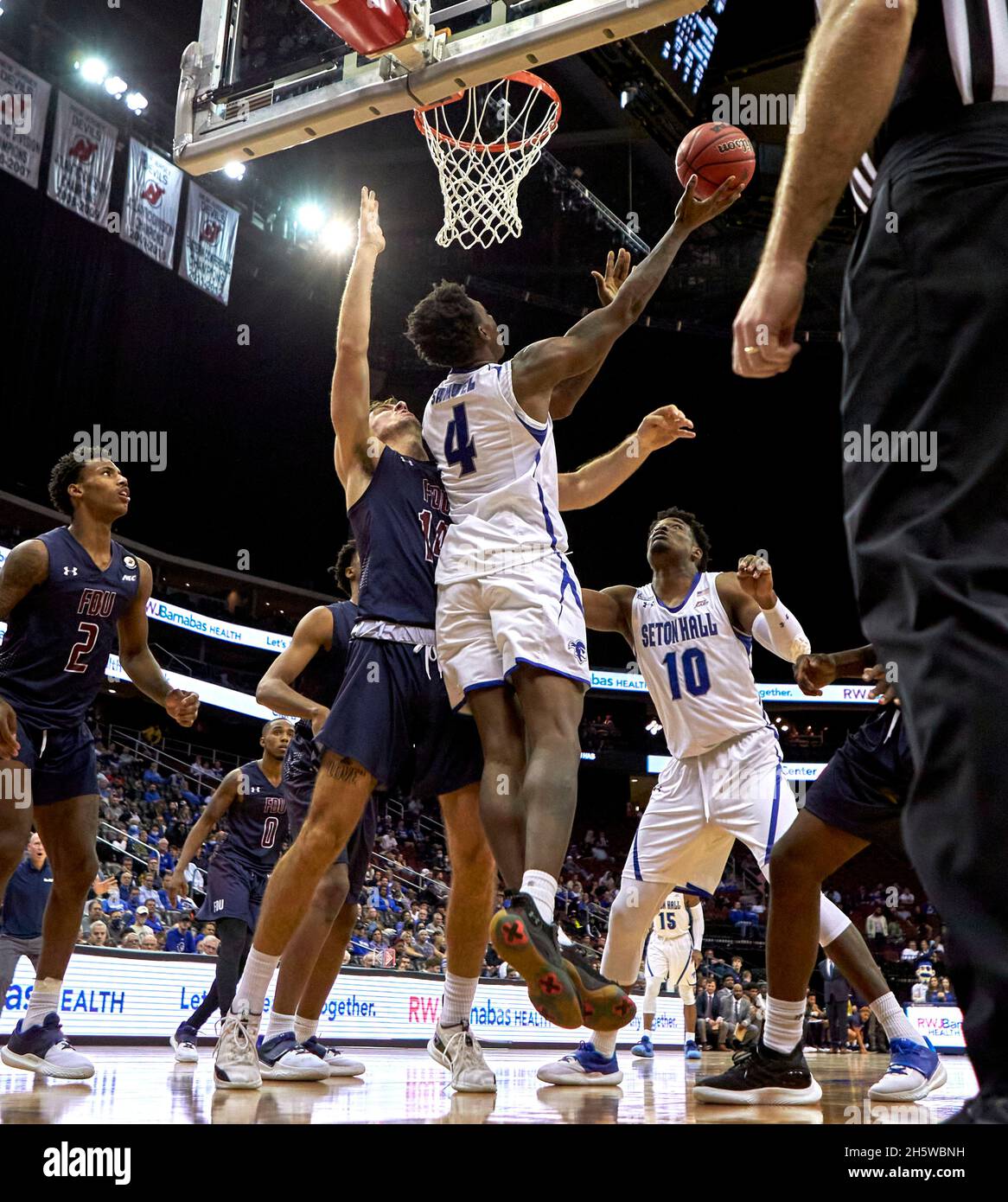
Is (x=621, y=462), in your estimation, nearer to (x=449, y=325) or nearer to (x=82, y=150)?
(x=449, y=325)

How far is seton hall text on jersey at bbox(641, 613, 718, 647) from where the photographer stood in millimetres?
5676

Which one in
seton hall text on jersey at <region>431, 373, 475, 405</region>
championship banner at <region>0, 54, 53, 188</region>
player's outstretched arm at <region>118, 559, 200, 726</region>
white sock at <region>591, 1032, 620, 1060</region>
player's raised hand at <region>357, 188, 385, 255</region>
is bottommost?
white sock at <region>591, 1032, 620, 1060</region>

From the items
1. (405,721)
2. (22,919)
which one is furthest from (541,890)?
(22,919)

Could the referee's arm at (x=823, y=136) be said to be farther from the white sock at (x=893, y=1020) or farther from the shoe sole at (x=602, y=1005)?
the white sock at (x=893, y=1020)

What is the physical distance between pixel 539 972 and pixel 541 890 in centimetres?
34

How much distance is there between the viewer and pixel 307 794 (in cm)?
612

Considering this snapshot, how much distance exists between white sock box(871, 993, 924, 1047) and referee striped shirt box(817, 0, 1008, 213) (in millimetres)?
4003

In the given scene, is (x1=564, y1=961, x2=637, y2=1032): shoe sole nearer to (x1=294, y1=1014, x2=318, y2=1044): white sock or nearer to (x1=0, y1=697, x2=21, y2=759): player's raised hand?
(x1=0, y1=697, x2=21, y2=759): player's raised hand

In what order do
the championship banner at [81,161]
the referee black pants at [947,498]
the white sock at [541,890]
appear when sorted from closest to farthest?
the referee black pants at [947,498] → the white sock at [541,890] → the championship banner at [81,161]

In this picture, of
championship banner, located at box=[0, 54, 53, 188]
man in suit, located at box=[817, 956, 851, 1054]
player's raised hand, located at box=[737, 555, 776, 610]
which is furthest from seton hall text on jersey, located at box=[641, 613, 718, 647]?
championship banner, located at box=[0, 54, 53, 188]

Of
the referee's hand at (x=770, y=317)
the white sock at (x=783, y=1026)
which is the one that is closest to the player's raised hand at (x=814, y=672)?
the white sock at (x=783, y=1026)

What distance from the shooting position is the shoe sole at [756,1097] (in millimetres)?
4039

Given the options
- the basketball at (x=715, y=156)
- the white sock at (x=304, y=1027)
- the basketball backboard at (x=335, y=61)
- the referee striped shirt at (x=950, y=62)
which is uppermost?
the basketball backboard at (x=335, y=61)

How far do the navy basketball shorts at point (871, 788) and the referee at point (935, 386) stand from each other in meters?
2.63
